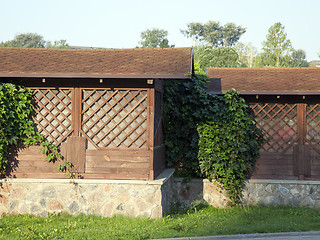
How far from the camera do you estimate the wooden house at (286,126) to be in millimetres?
12953

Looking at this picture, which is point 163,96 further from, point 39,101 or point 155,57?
point 39,101

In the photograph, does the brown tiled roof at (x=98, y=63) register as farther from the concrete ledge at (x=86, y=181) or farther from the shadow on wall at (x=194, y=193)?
the shadow on wall at (x=194, y=193)

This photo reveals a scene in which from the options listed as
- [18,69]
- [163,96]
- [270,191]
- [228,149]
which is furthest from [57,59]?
[270,191]

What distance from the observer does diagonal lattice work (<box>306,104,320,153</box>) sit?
1305 cm

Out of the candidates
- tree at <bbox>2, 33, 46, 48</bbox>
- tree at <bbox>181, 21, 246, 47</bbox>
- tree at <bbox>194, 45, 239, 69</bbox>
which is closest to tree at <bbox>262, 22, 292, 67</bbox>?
tree at <bbox>194, 45, 239, 69</bbox>

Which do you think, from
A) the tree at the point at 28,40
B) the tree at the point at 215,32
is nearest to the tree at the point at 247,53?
the tree at the point at 215,32

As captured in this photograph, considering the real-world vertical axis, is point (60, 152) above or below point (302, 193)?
above

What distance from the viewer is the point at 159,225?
9.88 meters

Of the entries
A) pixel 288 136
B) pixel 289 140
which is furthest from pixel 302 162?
pixel 288 136

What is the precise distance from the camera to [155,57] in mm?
11578

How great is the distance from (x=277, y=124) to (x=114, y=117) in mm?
5008

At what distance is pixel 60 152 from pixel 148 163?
2135mm

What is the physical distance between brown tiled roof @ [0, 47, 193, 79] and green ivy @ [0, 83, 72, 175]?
0.53m

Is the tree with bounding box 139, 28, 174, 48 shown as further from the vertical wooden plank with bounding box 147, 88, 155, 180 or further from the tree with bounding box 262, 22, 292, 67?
the vertical wooden plank with bounding box 147, 88, 155, 180
